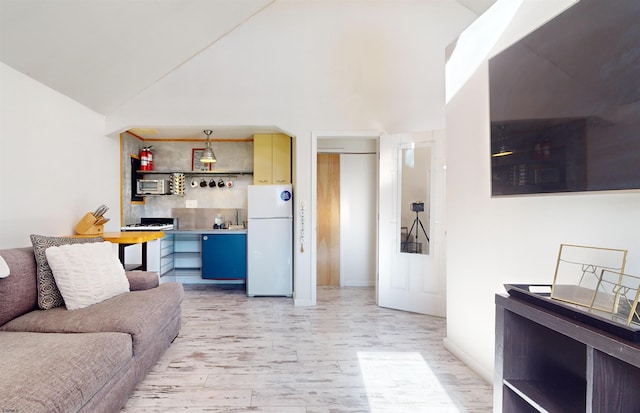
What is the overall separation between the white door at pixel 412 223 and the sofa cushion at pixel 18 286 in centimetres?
323

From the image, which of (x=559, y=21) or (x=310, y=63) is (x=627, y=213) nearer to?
(x=559, y=21)

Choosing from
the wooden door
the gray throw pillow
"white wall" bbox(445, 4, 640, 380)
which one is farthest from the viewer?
the wooden door

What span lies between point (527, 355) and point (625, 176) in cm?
85

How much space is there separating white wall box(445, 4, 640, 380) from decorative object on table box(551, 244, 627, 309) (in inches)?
2.1

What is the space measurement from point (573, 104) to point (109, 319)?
2733 mm

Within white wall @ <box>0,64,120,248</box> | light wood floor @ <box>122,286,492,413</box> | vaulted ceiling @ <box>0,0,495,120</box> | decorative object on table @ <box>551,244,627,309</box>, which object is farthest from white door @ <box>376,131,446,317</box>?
white wall @ <box>0,64,120,248</box>

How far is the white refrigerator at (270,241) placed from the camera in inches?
160

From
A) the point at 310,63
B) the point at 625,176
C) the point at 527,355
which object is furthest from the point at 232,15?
the point at 527,355

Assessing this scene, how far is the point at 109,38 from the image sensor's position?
2.62 m

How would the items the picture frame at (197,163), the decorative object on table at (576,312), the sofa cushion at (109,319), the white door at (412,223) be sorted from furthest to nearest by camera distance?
the picture frame at (197,163) < the white door at (412,223) < the sofa cushion at (109,319) < the decorative object on table at (576,312)

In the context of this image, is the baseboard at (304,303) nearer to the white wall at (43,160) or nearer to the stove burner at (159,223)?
the stove burner at (159,223)

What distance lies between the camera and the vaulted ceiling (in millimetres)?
2191

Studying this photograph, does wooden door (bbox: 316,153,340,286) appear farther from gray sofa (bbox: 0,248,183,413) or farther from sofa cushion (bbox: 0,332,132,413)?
sofa cushion (bbox: 0,332,132,413)

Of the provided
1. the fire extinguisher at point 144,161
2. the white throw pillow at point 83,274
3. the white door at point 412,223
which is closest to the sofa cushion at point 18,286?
the white throw pillow at point 83,274
